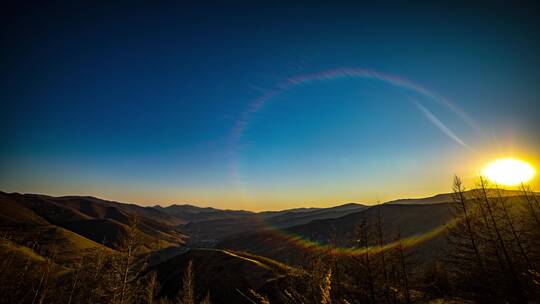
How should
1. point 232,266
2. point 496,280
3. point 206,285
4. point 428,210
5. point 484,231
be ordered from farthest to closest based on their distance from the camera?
point 428,210, point 232,266, point 206,285, point 484,231, point 496,280

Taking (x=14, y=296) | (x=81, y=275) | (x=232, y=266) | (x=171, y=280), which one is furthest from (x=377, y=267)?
(x=81, y=275)

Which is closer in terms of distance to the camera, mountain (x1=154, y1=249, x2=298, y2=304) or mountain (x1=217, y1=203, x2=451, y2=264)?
mountain (x1=154, y1=249, x2=298, y2=304)

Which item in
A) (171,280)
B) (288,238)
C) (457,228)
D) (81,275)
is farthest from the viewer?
(288,238)

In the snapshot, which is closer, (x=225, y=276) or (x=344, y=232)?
(x=225, y=276)

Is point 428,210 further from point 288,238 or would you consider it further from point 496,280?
point 496,280

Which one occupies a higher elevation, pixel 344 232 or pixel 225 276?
pixel 344 232

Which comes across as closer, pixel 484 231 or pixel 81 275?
pixel 484 231

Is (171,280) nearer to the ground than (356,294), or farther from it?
nearer to the ground

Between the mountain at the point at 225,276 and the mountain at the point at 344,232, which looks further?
the mountain at the point at 344,232

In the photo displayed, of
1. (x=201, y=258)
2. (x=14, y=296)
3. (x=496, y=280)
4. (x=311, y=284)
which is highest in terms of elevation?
(x=311, y=284)
